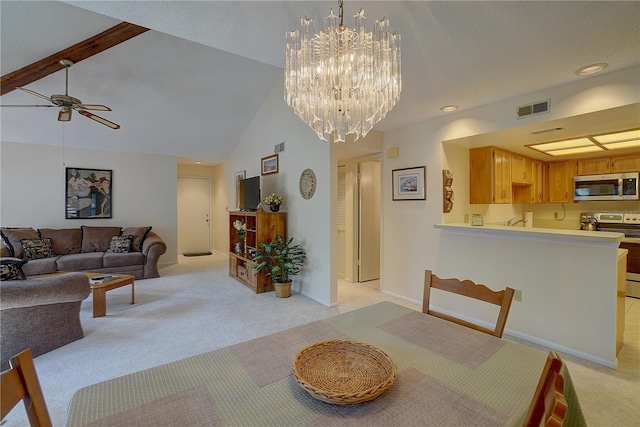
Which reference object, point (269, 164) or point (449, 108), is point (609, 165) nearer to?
point (449, 108)

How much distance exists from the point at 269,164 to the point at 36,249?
398 centimetres

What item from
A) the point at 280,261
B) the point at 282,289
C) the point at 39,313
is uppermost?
Result: the point at 280,261

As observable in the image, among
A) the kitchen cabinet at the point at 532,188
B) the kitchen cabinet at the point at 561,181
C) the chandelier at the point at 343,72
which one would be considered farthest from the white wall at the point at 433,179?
the chandelier at the point at 343,72

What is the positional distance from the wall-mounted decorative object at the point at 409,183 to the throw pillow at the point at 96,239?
5.29m

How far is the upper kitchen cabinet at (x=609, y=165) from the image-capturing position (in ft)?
13.1

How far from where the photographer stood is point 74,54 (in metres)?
3.26

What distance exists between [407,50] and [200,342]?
3.12 meters

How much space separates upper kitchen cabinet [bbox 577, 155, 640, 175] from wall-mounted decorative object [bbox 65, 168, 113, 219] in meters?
8.62

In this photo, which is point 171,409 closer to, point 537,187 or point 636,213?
point 537,187

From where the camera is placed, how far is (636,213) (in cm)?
411

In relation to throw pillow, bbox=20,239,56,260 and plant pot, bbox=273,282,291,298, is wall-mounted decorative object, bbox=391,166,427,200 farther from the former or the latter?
throw pillow, bbox=20,239,56,260

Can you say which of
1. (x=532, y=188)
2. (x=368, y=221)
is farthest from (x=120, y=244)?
(x=532, y=188)

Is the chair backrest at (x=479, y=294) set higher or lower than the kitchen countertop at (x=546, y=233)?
lower

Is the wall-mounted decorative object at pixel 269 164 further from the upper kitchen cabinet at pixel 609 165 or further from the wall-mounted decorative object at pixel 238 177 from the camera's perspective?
the upper kitchen cabinet at pixel 609 165
